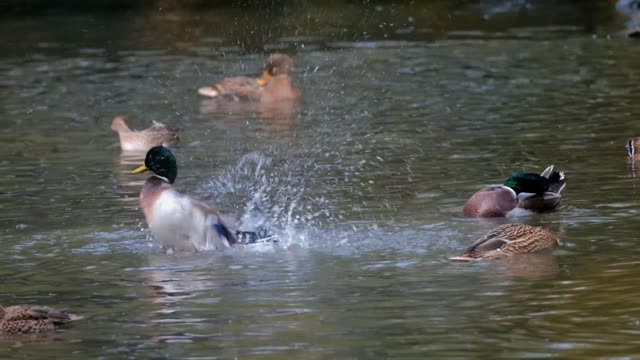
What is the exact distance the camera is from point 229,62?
25.2m

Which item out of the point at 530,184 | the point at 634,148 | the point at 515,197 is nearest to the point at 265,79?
the point at 634,148

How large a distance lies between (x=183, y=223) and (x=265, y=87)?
9.94 meters

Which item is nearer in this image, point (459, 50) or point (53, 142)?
point (53, 142)

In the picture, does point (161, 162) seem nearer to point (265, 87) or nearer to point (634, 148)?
point (634, 148)

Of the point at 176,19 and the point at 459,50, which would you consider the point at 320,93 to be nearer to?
the point at 459,50

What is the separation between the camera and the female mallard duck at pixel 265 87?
21.5 m

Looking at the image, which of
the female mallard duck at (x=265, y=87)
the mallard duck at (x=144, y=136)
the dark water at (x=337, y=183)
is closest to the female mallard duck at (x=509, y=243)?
the dark water at (x=337, y=183)

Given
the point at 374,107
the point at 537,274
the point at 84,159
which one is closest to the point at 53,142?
the point at 84,159

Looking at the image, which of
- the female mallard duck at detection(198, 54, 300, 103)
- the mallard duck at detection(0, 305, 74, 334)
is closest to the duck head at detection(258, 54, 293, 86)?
the female mallard duck at detection(198, 54, 300, 103)

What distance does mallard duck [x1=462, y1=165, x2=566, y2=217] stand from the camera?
12883 mm

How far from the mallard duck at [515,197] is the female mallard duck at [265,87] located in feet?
28.3

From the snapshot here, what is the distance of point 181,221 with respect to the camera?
12.0m

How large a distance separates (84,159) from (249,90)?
5173 millimetres

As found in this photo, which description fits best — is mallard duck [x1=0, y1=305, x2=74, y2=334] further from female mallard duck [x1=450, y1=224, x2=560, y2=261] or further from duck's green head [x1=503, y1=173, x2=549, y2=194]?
duck's green head [x1=503, y1=173, x2=549, y2=194]
